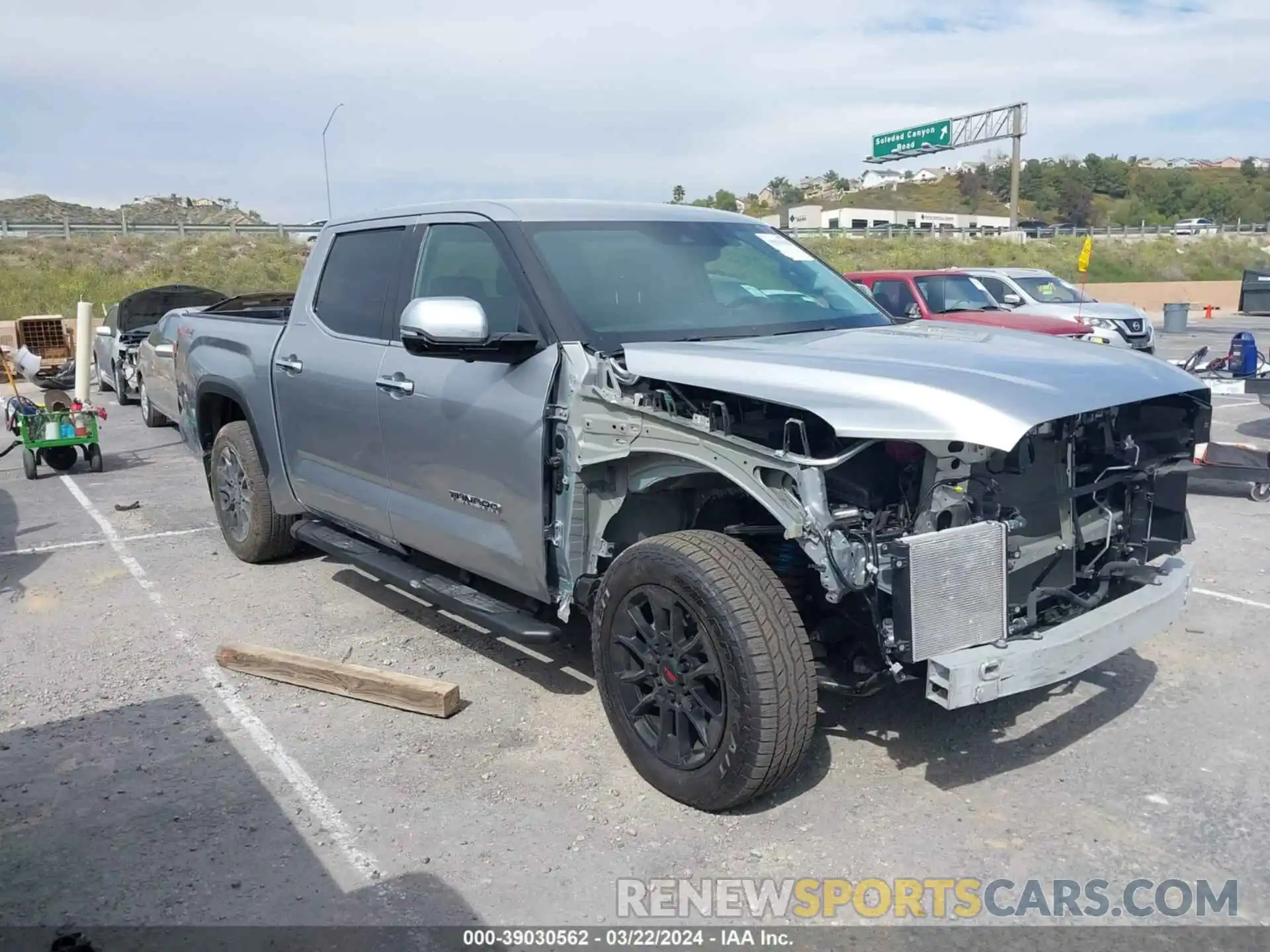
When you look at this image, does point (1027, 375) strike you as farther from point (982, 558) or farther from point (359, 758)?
point (359, 758)

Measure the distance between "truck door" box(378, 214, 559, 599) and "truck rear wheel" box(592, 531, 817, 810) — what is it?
55 centimetres

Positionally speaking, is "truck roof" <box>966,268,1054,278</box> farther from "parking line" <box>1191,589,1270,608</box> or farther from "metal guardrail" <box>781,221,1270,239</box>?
"metal guardrail" <box>781,221,1270,239</box>

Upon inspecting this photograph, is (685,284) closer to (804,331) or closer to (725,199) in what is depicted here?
(804,331)

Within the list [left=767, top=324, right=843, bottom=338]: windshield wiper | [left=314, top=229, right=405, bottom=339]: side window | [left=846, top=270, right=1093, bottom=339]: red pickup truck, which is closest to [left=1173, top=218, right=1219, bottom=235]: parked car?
[left=846, top=270, right=1093, bottom=339]: red pickup truck

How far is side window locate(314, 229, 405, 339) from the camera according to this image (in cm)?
507

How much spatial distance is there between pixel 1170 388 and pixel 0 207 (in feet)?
311

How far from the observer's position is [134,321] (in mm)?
15695

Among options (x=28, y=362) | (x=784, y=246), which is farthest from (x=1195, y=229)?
(x=784, y=246)

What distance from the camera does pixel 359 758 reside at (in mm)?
4129

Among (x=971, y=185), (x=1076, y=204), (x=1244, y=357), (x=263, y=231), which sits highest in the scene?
(x=971, y=185)

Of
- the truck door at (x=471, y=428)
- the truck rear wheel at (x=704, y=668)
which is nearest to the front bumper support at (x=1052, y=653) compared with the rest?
the truck rear wheel at (x=704, y=668)

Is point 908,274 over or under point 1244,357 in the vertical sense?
over

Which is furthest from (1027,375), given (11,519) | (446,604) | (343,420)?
(11,519)

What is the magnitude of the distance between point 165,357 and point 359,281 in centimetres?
732
